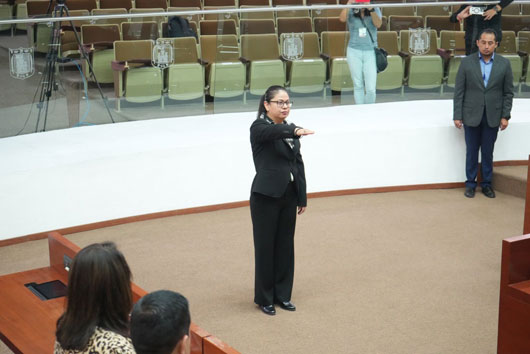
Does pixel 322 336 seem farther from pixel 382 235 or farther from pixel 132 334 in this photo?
pixel 132 334

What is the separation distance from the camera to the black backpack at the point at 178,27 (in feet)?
21.3

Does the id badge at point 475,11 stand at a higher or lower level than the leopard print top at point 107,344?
higher

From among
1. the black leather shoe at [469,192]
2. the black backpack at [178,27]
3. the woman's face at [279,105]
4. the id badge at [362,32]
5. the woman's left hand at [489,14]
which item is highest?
the woman's left hand at [489,14]

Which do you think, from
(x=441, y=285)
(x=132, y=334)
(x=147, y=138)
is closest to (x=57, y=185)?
(x=147, y=138)

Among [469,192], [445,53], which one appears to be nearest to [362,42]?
[445,53]

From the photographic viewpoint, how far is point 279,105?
423 cm

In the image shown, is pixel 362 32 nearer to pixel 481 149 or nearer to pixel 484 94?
pixel 484 94

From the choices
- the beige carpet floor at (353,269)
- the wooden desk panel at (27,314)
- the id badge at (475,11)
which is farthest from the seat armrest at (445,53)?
the wooden desk panel at (27,314)

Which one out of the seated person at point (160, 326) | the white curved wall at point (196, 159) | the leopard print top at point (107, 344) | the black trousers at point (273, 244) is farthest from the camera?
the white curved wall at point (196, 159)

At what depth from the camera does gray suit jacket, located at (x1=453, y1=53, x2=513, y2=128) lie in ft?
21.5

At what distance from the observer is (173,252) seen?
5.53 meters

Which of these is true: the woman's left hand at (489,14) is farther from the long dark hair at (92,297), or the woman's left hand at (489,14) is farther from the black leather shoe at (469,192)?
the long dark hair at (92,297)

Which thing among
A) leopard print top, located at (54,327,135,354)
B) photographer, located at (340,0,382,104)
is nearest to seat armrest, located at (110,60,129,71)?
photographer, located at (340,0,382,104)

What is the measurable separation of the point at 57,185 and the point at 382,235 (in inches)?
96.3
